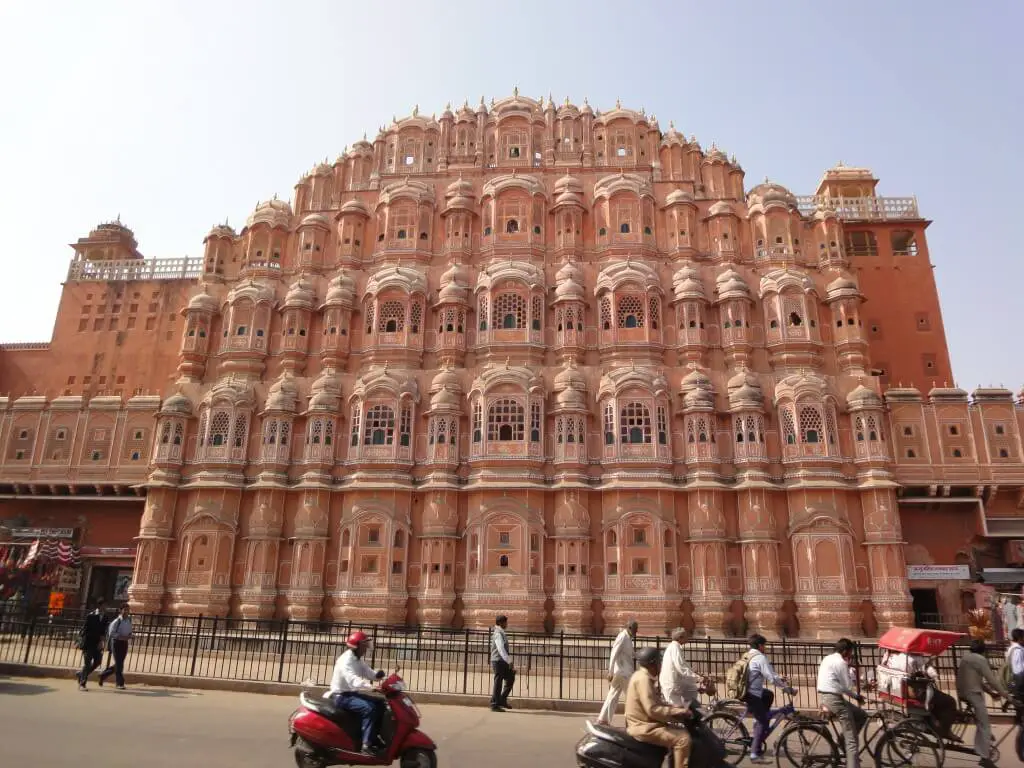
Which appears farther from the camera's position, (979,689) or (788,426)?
(788,426)

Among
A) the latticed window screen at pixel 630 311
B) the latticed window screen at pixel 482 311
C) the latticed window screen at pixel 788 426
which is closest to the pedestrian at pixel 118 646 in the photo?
the latticed window screen at pixel 482 311

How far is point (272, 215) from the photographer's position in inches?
1225

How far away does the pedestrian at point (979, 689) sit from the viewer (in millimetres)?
8695

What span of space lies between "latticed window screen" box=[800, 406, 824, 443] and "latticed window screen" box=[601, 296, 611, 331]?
24.4 ft

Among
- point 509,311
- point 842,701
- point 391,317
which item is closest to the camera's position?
point 842,701

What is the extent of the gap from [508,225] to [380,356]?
24.7ft

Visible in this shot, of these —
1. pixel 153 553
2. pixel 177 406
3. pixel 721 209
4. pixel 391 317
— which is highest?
pixel 721 209

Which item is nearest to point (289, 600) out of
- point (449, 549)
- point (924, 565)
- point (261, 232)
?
point (449, 549)

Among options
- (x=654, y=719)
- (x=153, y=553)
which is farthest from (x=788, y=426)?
(x=153, y=553)

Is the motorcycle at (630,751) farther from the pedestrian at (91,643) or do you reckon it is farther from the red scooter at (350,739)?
the pedestrian at (91,643)

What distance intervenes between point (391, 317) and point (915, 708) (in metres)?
22.5

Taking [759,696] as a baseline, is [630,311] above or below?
above

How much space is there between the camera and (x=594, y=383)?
2661cm

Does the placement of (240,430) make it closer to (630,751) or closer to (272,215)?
(272,215)
